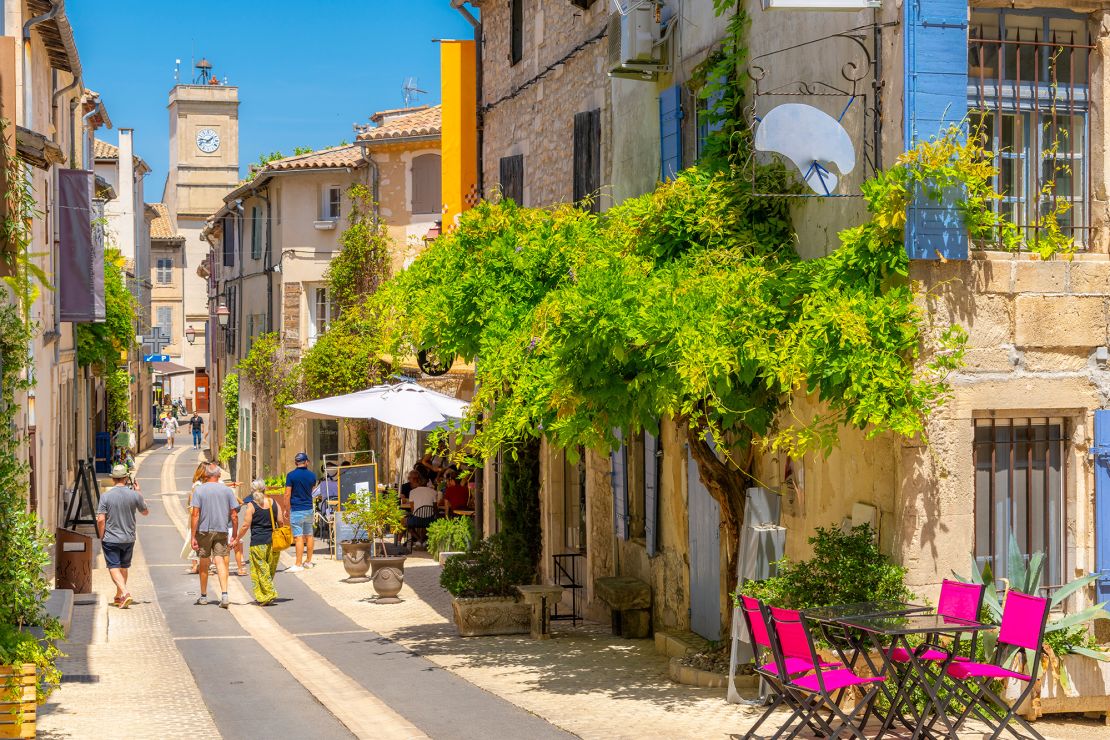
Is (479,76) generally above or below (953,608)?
above

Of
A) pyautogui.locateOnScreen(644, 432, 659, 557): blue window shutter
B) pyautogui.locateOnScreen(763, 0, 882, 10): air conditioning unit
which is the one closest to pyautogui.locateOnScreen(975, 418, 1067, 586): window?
pyautogui.locateOnScreen(763, 0, 882, 10): air conditioning unit

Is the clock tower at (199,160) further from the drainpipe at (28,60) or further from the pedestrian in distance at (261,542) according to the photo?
the pedestrian in distance at (261,542)

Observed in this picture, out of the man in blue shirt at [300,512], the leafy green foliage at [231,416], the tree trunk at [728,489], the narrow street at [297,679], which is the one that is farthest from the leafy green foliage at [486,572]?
the leafy green foliage at [231,416]

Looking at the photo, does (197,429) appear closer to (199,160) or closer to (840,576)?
(199,160)

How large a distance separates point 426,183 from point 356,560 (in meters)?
14.3

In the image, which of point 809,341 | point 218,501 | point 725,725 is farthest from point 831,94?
point 218,501

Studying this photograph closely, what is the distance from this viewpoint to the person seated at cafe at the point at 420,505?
2239cm

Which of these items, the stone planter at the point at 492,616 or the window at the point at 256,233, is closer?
the stone planter at the point at 492,616

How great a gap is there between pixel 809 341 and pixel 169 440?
53770mm

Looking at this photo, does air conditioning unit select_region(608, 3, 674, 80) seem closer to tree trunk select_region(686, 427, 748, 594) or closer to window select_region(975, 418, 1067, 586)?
tree trunk select_region(686, 427, 748, 594)

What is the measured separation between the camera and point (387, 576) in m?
17.2

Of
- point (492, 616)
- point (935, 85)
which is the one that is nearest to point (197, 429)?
point (492, 616)

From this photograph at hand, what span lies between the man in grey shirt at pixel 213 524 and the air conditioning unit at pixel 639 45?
22.0ft

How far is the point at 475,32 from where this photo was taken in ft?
66.8
